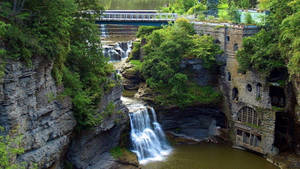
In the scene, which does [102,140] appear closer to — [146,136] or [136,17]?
[146,136]

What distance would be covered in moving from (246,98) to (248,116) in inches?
70.3

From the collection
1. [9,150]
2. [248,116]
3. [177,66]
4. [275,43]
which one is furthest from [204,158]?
[9,150]

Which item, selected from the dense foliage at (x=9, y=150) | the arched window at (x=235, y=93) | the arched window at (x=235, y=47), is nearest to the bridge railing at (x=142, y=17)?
the arched window at (x=235, y=47)

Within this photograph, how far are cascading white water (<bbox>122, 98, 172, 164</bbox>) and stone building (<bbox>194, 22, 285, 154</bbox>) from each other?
747 centimetres

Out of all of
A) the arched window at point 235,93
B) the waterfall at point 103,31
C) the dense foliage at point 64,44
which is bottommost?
the arched window at point 235,93

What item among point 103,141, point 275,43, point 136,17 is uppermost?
point 136,17

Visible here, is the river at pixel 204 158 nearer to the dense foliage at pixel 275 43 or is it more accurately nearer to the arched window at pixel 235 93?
the arched window at pixel 235 93

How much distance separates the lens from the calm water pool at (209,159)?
118 ft

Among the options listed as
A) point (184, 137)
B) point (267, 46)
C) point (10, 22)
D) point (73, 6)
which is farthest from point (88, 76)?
point (267, 46)

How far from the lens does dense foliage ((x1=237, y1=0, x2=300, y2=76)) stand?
3397 cm

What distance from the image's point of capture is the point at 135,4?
293 ft

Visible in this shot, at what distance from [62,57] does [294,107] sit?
21.4 metres

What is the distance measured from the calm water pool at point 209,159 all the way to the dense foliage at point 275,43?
8142 millimetres

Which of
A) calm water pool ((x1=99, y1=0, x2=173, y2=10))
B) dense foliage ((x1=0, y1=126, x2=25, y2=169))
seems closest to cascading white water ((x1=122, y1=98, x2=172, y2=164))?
dense foliage ((x1=0, y1=126, x2=25, y2=169))
